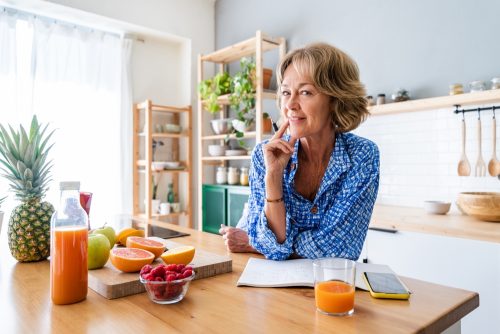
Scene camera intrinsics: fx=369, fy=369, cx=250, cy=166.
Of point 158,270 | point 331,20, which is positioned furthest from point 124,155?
point 158,270

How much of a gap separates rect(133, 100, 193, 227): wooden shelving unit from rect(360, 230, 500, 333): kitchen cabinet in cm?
260

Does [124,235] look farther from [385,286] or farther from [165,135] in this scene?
[165,135]

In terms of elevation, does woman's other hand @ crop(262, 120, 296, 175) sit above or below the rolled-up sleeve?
above

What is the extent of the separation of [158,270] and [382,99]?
8.02 ft

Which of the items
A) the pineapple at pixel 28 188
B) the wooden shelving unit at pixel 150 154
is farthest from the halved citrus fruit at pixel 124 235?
the wooden shelving unit at pixel 150 154

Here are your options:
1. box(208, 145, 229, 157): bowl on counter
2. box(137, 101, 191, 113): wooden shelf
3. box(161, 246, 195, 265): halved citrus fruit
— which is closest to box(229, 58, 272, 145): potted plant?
box(208, 145, 229, 157): bowl on counter

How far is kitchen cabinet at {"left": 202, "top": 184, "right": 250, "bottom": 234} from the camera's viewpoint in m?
3.71

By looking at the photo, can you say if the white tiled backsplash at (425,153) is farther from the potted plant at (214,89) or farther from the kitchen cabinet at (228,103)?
the potted plant at (214,89)

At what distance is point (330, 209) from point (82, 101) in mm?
3348

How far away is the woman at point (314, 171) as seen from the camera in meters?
1.32

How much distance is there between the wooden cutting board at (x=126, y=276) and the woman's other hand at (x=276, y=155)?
0.41 metres

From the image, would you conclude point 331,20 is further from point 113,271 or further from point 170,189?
point 113,271

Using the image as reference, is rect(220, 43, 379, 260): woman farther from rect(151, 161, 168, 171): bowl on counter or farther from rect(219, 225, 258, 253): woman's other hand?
rect(151, 161, 168, 171): bowl on counter

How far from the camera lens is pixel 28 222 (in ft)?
4.09
